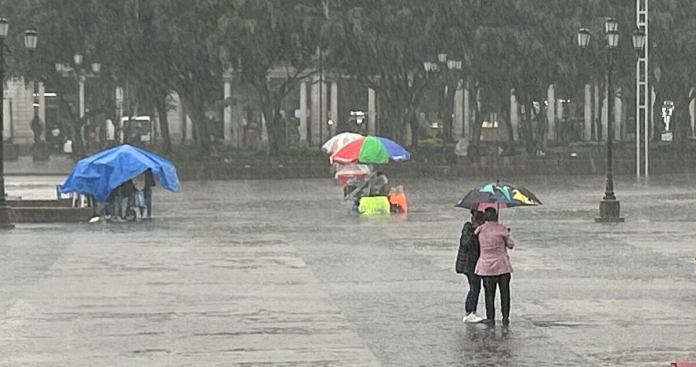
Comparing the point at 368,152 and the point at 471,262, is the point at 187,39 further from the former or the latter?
the point at 471,262

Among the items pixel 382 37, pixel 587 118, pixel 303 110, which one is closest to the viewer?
pixel 382 37

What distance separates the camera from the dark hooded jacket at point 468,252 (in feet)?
61.6

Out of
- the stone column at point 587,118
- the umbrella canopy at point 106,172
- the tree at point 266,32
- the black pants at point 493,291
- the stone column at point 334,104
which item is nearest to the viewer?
the black pants at point 493,291

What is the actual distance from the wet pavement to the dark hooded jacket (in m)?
0.74

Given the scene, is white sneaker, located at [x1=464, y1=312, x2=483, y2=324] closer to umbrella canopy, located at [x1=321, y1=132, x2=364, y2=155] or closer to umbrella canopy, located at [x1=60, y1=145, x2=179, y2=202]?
umbrella canopy, located at [x1=60, y1=145, x2=179, y2=202]

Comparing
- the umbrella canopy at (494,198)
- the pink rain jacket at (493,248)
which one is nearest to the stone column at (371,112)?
the umbrella canopy at (494,198)

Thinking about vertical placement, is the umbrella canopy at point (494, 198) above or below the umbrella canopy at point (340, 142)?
below

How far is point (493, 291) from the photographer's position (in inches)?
729

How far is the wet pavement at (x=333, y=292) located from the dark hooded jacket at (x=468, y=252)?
74cm

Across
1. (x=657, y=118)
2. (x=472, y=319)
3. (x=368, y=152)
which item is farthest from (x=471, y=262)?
(x=657, y=118)

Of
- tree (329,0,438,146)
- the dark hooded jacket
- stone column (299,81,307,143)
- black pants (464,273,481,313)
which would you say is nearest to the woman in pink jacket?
black pants (464,273,481,313)

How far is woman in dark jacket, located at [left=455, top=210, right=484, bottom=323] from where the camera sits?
18609mm

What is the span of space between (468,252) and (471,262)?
13 centimetres

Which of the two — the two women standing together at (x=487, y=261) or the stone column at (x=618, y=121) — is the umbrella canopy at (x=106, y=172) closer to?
the two women standing together at (x=487, y=261)
